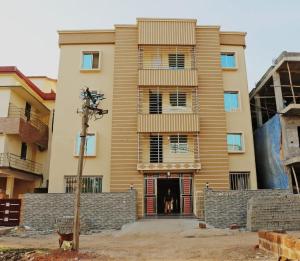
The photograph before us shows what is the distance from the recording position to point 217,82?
815 inches

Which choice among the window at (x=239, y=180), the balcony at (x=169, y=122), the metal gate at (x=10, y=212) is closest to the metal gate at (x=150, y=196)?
the balcony at (x=169, y=122)

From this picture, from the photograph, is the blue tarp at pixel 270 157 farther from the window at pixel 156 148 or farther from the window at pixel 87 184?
the window at pixel 87 184

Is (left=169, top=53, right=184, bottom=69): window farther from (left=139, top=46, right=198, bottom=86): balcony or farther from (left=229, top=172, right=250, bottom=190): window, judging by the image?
(left=229, top=172, right=250, bottom=190): window

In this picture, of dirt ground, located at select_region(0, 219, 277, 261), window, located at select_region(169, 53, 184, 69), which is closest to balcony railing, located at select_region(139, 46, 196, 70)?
window, located at select_region(169, 53, 184, 69)

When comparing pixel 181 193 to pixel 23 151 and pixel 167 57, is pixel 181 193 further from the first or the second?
pixel 23 151

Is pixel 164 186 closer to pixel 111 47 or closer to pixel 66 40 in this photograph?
pixel 111 47

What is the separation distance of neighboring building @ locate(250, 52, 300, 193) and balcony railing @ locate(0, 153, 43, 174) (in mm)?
15889

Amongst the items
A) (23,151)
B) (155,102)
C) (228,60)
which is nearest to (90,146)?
(155,102)

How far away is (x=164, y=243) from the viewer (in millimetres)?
12344

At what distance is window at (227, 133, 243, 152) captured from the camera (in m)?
20.1

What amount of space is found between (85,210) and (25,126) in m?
8.29

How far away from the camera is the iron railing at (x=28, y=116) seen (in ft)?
71.1

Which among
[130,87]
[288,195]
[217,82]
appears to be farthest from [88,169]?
[288,195]

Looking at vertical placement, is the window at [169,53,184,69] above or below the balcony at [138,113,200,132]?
above
